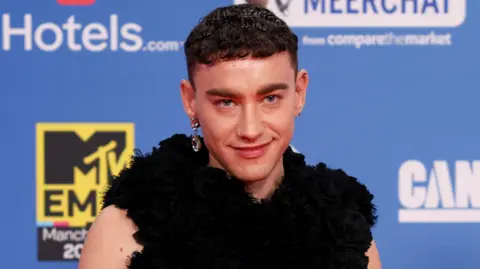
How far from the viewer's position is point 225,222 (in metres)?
1.11

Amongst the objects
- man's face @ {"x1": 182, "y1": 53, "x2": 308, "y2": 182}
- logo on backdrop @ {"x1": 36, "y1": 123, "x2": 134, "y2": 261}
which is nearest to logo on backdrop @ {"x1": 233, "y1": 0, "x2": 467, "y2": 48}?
logo on backdrop @ {"x1": 36, "y1": 123, "x2": 134, "y2": 261}

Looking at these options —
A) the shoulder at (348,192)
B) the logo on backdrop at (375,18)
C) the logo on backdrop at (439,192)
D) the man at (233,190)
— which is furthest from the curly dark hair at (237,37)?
the logo on backdrop at (439,192)

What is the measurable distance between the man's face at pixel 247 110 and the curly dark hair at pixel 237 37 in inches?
0.5

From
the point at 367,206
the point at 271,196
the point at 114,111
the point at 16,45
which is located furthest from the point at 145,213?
the point at 16,45

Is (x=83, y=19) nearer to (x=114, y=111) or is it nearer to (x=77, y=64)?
(x=77, y=64)


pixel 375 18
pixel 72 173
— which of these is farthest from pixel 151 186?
pixel 375 18

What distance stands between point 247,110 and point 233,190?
0.46ft

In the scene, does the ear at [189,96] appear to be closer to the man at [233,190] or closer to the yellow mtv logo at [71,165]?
the man at [233,190]

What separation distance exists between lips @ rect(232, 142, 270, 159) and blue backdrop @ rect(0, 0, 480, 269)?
A: 0.79m

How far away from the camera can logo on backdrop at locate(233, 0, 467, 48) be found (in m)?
1.83

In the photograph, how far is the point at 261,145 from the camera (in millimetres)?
1073

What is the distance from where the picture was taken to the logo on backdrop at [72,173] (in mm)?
1841

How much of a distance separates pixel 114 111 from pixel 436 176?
79cm

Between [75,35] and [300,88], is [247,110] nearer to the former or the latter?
[300,88]
